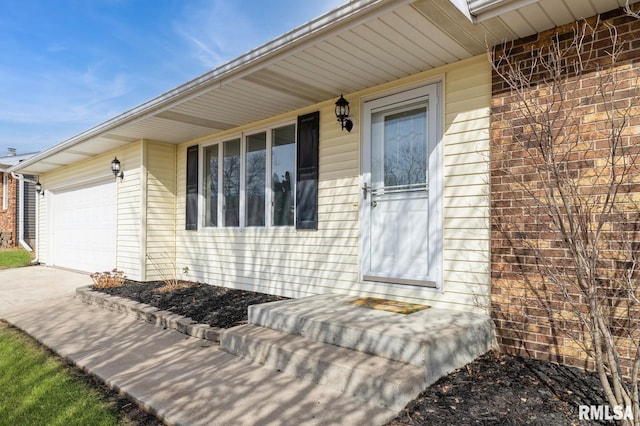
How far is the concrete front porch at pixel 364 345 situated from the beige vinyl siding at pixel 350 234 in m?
0.50

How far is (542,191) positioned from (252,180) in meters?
4.12

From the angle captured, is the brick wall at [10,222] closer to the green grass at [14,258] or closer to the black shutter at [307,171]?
the green grass at [14,258]

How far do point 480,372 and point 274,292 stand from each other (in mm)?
3248

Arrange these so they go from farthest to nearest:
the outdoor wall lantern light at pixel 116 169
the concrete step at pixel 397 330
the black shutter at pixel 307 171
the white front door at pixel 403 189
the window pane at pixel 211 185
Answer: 1. the outdoor wall lantern light at pixel 116 169
2. the window pane at pixel 211 185
3. the black shutter at pixel 307 171
4. the white front door at pixel 403 189
5. the concrete step at pixel 397 330

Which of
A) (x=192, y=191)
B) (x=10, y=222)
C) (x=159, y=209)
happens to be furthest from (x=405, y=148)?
(x=10, y=222)

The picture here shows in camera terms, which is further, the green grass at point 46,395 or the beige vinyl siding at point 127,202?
the beige vinyl siding at point 127,202

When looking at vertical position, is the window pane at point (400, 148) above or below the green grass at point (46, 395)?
above

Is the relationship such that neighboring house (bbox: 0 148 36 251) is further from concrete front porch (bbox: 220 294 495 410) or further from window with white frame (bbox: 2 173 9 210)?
concrete front porch (bbox: 220 294 495 410)

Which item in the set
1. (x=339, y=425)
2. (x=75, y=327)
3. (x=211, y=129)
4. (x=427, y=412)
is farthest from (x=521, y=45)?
(x=75, y=327)

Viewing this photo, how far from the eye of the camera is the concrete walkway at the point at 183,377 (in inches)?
99.7

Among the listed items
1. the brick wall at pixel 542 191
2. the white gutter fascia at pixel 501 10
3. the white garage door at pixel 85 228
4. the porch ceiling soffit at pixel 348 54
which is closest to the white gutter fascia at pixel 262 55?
the porch ceiling soffit at pixel 348 54

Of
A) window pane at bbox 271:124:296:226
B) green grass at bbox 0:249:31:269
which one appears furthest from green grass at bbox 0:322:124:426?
green grass at bbox 0:249:31:269

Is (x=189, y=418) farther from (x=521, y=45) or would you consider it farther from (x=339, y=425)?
(x=521, y=45)

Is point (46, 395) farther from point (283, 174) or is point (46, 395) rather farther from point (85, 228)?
point (85, 228)
